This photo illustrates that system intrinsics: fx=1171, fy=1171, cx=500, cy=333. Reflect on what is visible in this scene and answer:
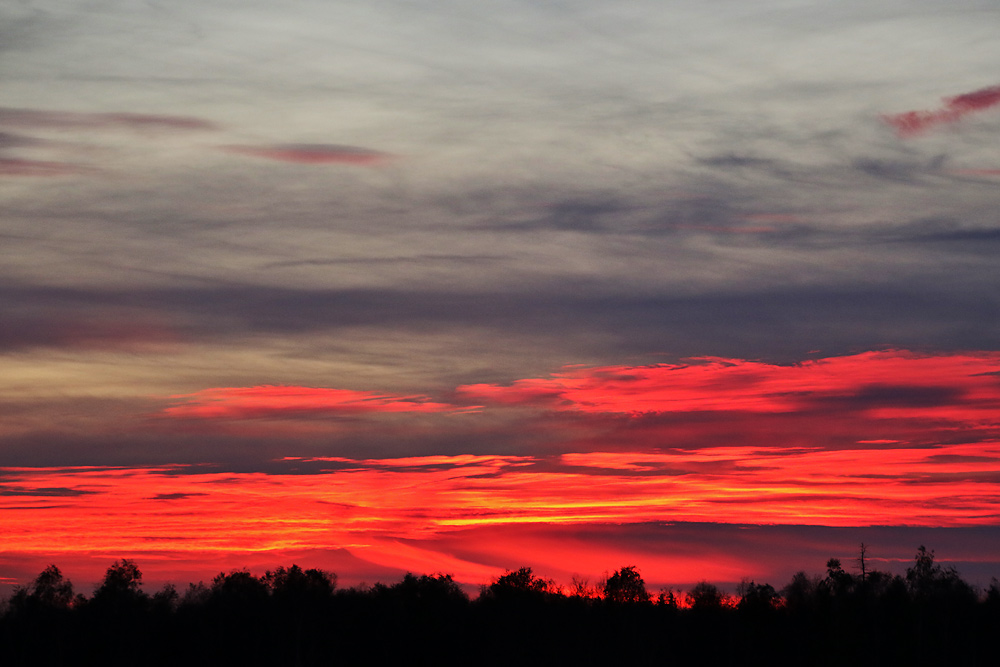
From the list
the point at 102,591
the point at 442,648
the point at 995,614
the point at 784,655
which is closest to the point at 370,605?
the point at 442,648

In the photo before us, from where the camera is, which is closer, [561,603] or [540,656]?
[540,656]

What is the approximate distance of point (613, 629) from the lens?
590 feet

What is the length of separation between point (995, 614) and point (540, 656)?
7005 cm

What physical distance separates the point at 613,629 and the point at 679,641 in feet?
33.2

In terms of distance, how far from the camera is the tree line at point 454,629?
160 metres

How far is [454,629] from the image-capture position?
16875cm

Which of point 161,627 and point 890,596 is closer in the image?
point 161,627

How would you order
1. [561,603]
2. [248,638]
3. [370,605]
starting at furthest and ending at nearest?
[561,603]
[370,605]
[248,638]

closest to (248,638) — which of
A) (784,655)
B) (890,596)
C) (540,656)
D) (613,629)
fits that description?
(540,656)

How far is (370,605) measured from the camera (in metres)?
176

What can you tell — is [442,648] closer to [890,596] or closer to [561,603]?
[561,603]

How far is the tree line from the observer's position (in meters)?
160

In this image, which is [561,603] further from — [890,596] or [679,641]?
[890,596]

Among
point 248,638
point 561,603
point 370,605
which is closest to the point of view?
point 248,638
